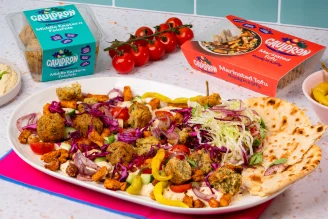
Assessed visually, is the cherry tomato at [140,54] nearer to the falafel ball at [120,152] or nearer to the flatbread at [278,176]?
the falafel ball at [120,152]

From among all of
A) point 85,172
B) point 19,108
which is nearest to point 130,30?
point 19,108

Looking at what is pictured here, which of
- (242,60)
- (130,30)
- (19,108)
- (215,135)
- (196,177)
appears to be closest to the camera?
(196,177)

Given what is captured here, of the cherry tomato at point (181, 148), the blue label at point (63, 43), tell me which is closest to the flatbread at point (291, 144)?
the cherry tomato at point (181, 148)

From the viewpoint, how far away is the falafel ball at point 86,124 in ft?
9.87

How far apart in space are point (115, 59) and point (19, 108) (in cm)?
72

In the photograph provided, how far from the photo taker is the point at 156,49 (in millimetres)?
3809

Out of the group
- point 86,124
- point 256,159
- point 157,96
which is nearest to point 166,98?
point 157,96

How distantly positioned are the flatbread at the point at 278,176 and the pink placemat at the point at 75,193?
0.10m

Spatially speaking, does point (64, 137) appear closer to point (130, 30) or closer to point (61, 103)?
point (61, 103)

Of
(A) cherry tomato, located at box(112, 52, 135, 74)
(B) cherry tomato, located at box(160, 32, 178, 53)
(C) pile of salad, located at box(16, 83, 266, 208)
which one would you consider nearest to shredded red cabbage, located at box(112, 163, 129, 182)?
(C) pile of salad, located at box(16, 83, 266, 208)

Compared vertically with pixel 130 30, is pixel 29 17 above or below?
above

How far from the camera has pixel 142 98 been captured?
328 centimetres

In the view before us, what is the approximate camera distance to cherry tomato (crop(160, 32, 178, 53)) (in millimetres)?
3883

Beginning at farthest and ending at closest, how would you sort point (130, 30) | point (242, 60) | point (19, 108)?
point (130, 30) < point (242, 60) < point (19, 108)
